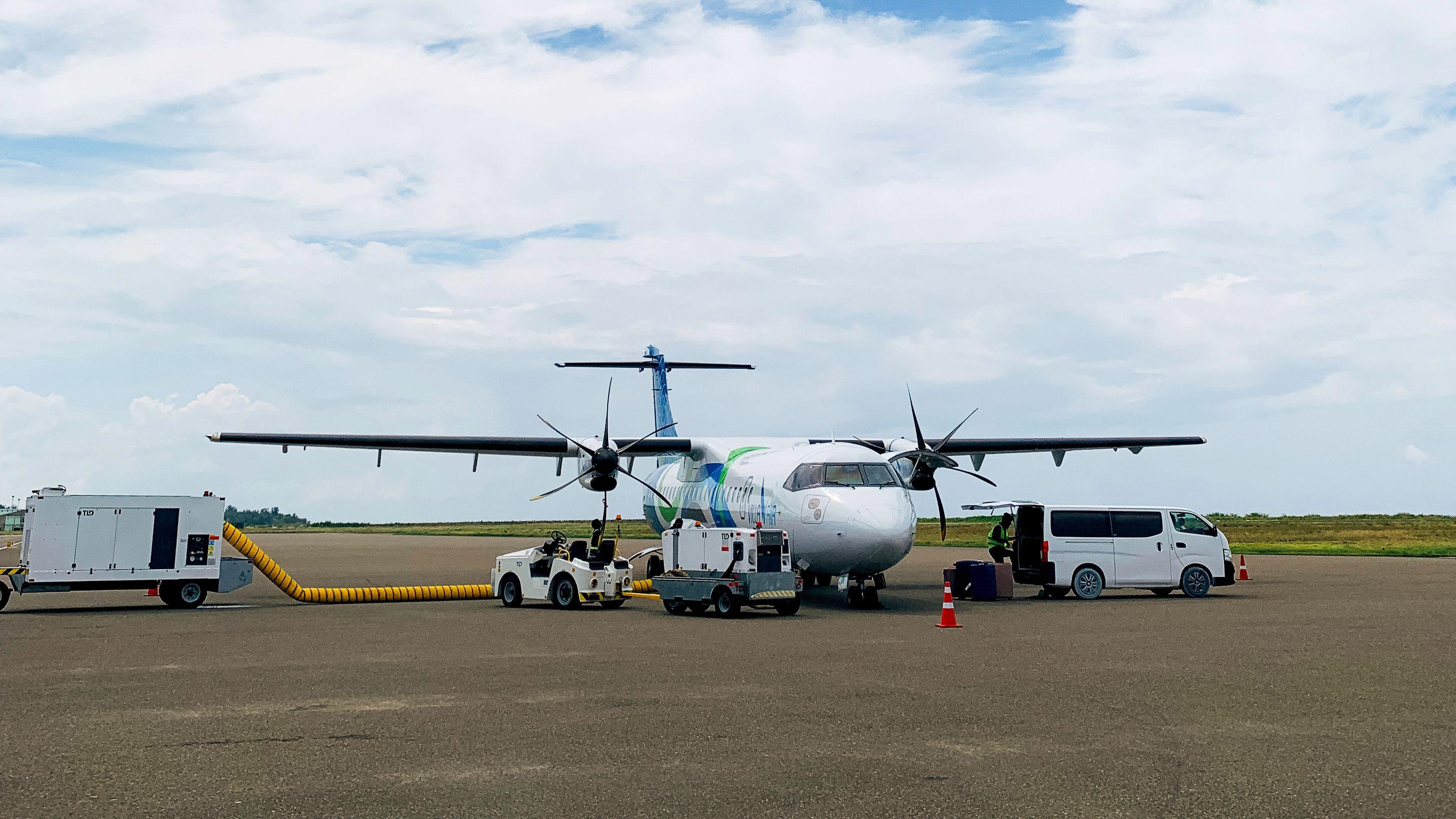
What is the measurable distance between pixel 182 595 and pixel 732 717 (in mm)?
15899

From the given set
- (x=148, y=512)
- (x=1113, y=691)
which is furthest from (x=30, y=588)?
(x=1113, y=691)

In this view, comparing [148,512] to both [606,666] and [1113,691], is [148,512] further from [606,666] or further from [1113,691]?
[1113,691]

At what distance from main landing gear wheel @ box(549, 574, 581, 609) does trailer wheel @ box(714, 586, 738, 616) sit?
9.74ft

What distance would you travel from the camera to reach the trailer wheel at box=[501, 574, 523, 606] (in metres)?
21.3

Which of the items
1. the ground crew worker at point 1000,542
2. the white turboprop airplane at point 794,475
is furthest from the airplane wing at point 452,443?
the ground crew worker at point 1000,542

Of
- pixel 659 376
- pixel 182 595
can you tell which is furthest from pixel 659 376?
pixel 182 595

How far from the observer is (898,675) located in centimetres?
1143

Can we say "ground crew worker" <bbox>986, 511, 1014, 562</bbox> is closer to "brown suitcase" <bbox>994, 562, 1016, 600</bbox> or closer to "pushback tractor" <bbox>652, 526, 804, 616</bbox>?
"brown suitcase" <bbox>994, 562, 1016, 600</bbox>

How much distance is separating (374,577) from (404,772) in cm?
2606

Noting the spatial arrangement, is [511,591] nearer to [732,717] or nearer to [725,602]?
[725,602]

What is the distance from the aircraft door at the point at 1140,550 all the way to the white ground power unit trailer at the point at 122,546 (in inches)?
704

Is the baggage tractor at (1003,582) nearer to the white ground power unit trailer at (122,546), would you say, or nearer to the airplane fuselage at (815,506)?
the airplane fuselage at (815,506)

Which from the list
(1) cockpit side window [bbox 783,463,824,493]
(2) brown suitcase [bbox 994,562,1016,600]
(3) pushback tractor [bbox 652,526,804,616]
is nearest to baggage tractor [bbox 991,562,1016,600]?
(2) brown suitcase [bbox 994,562,1016,600]

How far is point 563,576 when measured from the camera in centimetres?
2083
